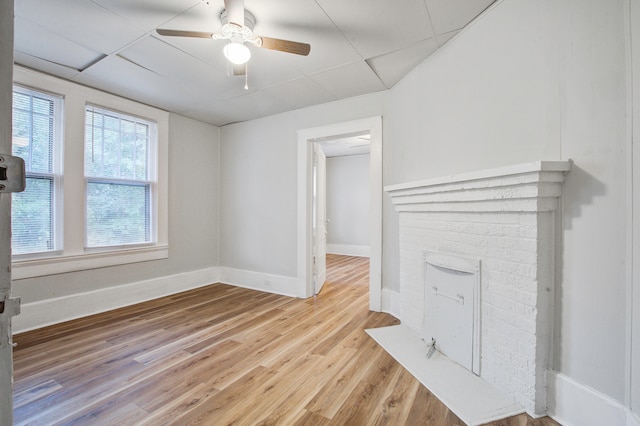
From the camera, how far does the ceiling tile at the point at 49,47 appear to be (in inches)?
82.7

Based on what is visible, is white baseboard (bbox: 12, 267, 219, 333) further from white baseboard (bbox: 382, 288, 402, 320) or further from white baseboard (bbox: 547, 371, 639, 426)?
white baseboard (bbox: 547, 371, 639, 426)

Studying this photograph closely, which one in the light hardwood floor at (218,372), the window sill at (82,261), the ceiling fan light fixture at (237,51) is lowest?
the light hardwood floor at (218,372)

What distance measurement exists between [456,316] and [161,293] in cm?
357

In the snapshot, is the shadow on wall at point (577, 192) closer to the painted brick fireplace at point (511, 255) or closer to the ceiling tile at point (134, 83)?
the painted brick fireplace at point (511, 255)

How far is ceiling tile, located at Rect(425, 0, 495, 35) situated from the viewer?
6.06 feet

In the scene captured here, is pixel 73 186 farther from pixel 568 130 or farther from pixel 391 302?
pixel 568 130

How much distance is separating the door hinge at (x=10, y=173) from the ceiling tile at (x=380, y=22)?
1.92 metres

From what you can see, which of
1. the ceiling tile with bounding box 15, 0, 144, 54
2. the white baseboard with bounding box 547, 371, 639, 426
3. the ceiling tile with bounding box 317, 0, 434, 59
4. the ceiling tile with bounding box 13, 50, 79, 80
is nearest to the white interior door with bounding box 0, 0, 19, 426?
the ceiling tile with bounding box 317, 0, 434, 59

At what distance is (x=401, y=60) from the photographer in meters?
2.56

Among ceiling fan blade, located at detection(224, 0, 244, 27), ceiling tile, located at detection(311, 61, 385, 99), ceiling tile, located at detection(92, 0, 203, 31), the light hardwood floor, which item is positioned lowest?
the light hardwood floor

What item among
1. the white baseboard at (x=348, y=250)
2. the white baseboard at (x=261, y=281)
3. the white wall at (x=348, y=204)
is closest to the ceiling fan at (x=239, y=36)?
the white baseboard at (x=261, y=281)

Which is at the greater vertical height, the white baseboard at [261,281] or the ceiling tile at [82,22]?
the ceiling tile at [82,22]

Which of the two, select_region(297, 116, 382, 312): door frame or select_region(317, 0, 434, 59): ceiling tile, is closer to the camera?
select_region(317, 0, 434, 59): ceiling tile

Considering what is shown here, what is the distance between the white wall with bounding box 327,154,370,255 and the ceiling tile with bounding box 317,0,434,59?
483 centimetres
